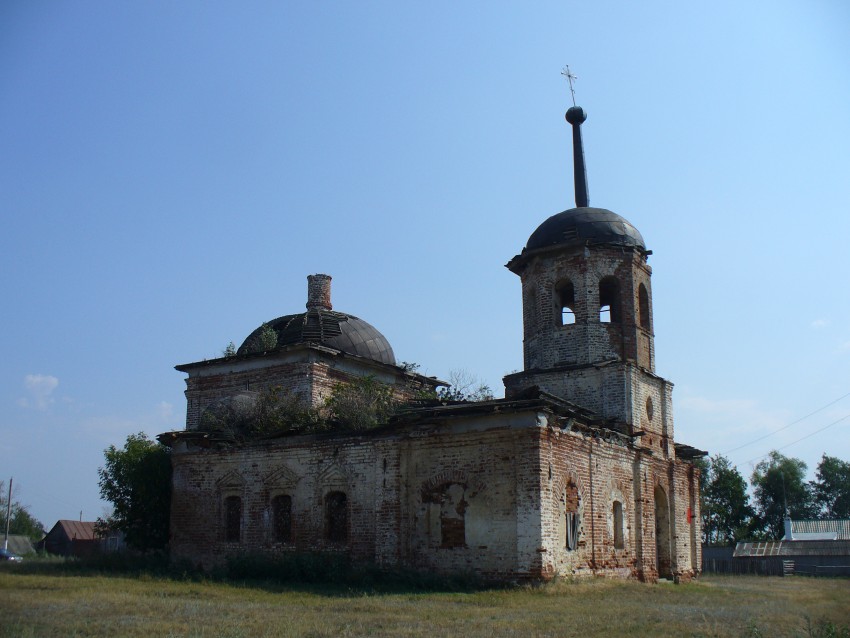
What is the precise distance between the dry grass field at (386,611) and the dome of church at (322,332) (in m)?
7.93

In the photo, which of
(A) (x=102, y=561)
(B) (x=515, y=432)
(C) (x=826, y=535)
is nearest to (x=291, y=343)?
(A) (x=102, y=561)

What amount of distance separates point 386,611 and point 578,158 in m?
15.0

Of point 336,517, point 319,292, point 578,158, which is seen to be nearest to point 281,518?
point 336,517

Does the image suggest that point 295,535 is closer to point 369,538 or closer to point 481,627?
point 369,538

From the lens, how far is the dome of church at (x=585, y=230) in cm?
2105

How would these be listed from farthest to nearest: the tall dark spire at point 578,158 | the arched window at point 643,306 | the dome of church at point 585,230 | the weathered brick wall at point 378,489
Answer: the tall dark spire at point 578,158, the arched window at point 643,306, the dome of church at point 585,230, the weathered brick wall at point 378,489

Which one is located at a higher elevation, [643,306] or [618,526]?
[643,306]

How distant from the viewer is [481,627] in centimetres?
1054

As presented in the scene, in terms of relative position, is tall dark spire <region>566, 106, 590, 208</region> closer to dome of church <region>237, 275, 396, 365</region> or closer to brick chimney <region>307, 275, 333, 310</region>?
dome of church <region>237, 275, 396, 365</region>

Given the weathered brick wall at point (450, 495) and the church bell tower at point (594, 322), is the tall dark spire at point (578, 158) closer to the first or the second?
the church bell tower at point (594, 322)

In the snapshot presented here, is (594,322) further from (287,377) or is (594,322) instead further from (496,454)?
(287,377)

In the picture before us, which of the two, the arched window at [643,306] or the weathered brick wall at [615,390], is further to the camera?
the arched window at [643,306]

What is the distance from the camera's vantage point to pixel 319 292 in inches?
992

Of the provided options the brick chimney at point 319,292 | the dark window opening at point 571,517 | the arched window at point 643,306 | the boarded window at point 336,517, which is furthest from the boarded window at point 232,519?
the arched window at point 643,306
